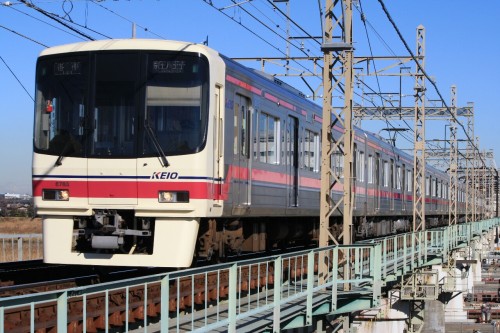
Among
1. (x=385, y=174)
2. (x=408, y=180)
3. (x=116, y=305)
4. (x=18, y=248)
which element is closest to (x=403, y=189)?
(x=408, y=180)

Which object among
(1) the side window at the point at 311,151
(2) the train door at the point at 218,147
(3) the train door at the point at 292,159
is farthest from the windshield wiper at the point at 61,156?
(1) the side window at the point at 311,151

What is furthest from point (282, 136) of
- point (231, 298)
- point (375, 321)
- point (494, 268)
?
point (494, 268)

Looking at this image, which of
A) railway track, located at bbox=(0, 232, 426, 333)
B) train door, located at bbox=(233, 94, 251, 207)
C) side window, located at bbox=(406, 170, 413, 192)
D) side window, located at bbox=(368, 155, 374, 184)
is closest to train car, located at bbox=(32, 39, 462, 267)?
train door, located at bbox=(233, 94, 251, 207)

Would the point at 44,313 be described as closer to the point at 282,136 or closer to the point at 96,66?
the point at 96,66

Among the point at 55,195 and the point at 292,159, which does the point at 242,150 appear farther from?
the point at 292,159

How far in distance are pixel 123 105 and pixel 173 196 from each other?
4.88ft

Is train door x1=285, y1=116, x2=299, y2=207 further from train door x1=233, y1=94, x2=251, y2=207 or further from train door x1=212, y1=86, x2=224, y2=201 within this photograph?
train door x1=212, y1=86, x2=224, y2=201

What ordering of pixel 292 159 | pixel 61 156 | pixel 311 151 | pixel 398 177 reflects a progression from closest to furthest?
1. pixel 61 156
2. pixel 292 159
3. pixel 311 151
4. pixel 398 177

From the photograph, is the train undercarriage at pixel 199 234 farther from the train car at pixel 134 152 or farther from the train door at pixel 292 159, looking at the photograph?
the train door at pixel 292 159

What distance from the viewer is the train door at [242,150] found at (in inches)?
538

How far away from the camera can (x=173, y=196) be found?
12.0 m

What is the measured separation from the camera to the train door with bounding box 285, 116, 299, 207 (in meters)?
16.9

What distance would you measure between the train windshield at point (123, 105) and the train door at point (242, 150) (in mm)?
1558

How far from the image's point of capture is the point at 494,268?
9931cm
